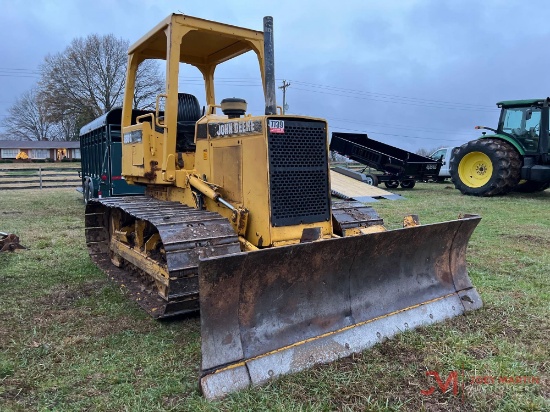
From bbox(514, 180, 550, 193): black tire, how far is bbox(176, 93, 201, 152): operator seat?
45.0ft

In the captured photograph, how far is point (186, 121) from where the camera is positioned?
536cm

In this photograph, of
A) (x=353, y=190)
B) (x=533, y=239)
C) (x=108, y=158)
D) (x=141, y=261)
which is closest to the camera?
(x=141, y=261)

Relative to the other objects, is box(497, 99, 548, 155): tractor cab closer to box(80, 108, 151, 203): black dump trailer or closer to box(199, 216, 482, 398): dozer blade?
box(80, 108, 151, 203): black dump trailer

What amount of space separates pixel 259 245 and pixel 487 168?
511 inches

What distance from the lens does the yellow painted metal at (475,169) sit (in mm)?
15031

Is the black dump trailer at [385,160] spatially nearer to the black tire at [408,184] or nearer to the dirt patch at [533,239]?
the black tire at [408,184]

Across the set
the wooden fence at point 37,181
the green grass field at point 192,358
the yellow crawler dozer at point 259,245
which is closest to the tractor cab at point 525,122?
the green grass field at point 192,358

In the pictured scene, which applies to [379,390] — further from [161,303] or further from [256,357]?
[161,303]

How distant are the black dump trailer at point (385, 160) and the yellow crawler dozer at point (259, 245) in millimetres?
13342

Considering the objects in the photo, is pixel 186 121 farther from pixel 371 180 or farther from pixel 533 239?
pixel 371 180

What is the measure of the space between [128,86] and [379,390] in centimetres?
480

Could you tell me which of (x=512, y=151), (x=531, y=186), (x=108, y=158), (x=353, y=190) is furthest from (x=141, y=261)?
(x=531, y=186)

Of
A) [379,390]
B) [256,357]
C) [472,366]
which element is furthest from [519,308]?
[256,357]

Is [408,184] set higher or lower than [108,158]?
lower
